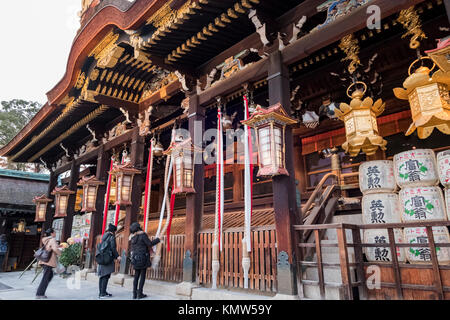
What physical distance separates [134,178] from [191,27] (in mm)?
4679

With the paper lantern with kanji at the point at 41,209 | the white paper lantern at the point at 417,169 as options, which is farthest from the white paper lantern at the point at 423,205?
the paper lantern with kanji at the point at 41,209

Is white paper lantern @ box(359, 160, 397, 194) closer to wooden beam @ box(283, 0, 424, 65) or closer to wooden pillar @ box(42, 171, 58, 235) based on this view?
wooden beam @ box(283, 0, 424, 65)

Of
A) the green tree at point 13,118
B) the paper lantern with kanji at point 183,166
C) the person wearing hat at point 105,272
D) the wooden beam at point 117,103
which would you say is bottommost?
the person wearing hat at point 105,272

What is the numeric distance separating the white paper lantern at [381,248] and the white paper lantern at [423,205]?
319 millimetres

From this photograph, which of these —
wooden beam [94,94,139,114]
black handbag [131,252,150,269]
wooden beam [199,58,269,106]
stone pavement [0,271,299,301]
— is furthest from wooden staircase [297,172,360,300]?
wooden beam [94,94,139,114]

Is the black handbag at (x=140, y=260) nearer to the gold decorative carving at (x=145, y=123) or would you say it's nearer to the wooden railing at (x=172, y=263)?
the wooden railing at (x=172, y=263)

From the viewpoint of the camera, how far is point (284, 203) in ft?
15.3

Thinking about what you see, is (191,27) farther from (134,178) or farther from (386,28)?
(134,178)

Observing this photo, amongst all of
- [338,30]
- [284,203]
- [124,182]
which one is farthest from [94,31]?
[284,203]

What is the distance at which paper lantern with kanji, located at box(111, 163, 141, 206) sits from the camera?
825cm

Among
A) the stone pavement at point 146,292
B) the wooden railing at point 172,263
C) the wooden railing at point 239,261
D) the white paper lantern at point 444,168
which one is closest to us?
the white paper lantern at point 444,168

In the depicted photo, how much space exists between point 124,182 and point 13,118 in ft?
88.0

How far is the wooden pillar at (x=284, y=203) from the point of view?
14.3ft

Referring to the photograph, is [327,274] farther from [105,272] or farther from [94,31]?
[94,31]
